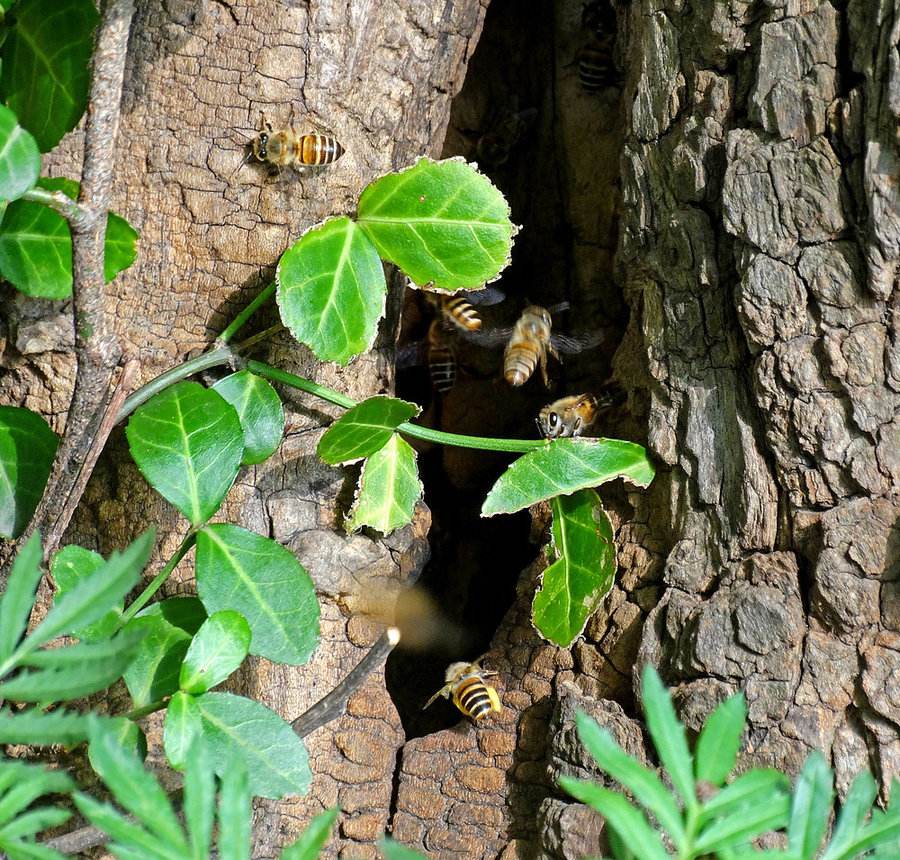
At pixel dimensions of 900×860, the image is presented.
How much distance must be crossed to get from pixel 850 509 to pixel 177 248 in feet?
4.21

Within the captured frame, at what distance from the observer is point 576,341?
221 centimetres

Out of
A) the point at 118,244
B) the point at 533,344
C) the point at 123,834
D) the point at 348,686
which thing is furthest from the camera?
the point at 533,344

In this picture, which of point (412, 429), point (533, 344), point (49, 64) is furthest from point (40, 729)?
point (533, 344)

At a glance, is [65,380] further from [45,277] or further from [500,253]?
[500,253]

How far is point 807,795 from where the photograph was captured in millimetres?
861

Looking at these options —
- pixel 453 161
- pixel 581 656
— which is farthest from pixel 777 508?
pixel 453 161

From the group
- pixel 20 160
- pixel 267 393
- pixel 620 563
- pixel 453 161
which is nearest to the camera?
pixel 20 160

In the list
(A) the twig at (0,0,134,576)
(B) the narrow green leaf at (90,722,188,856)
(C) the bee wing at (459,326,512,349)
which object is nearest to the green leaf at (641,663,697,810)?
(B) the narrow green leaf at (90,722,188,856)

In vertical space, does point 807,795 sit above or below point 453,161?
below

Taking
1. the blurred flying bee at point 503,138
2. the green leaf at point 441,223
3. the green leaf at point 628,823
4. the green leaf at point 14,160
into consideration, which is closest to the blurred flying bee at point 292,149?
the green leaf at point 441,223

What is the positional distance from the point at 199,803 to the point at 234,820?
38 mm

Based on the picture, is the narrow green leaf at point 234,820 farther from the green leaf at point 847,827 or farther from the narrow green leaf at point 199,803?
the green leaf at point 847,827

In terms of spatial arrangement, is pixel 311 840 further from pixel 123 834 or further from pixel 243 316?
pixel 243 316

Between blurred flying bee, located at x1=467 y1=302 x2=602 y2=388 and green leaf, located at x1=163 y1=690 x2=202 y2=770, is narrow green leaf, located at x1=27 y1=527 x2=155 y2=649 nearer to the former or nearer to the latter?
green leaf, located at x1=163 y1=690 x2=202 y2=770
